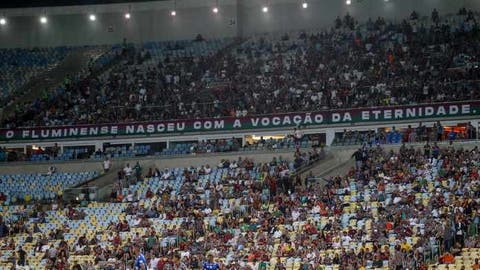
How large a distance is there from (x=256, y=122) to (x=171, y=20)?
52.7 ft

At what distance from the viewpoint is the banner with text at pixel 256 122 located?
4844cm

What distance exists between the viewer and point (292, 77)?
181ft

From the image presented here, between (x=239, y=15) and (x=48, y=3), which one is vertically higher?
(x=48, y=3)

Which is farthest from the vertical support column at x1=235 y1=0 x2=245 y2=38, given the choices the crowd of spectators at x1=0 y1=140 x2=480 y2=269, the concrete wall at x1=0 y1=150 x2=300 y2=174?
the crowd of spectators at x1=0 y1=140 x2=480 y2=269

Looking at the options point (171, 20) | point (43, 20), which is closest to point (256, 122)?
point (171, 20)

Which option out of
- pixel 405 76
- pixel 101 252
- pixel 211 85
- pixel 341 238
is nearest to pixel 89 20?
pixel 211 85

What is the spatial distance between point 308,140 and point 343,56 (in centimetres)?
820

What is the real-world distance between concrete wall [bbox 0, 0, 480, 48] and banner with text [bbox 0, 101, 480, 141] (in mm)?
12443

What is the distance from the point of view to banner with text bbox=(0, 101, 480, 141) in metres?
48.4

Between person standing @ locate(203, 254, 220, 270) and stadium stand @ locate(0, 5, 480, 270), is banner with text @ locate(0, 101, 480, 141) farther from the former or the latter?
person standing @ locate(203, 254, 220, 270)

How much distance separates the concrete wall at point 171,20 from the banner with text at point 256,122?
12443mm

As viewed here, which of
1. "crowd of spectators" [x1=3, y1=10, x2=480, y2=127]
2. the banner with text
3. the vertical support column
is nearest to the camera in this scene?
the banner with text

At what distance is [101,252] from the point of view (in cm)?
4044

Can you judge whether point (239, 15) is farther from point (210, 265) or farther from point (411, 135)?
point (210, 265)
